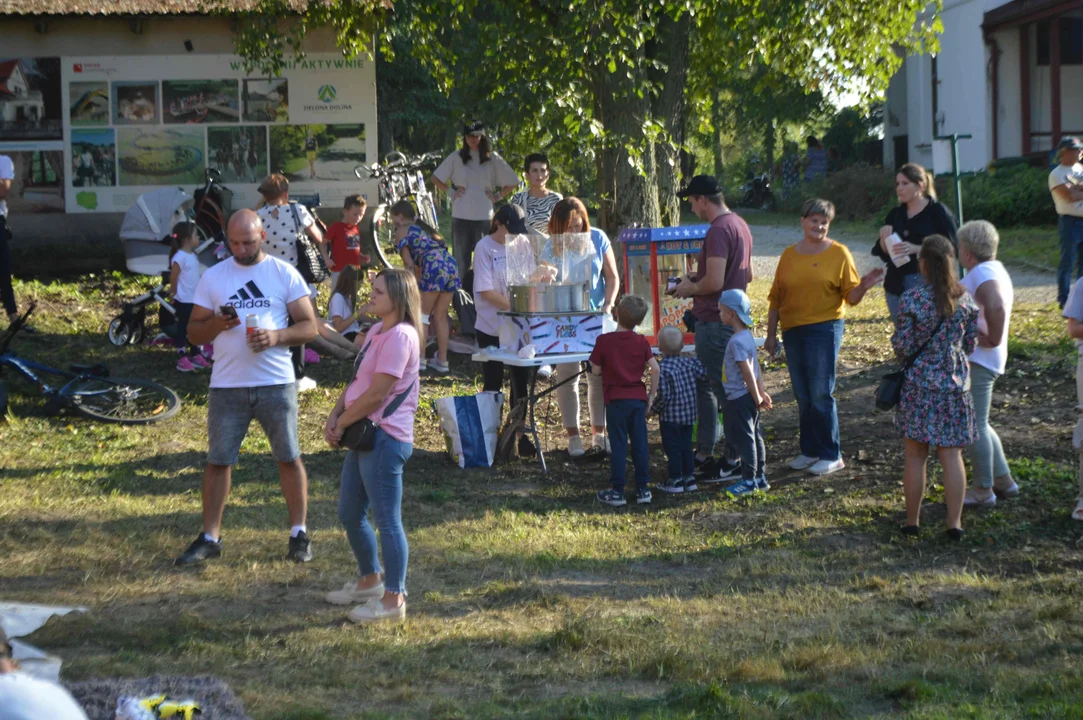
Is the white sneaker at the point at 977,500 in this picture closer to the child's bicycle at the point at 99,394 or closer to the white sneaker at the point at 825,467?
the white sneaker at the point at 825,467

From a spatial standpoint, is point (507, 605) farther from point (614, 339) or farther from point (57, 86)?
point (57, 86)

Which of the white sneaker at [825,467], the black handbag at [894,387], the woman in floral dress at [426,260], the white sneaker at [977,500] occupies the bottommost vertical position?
the white sneaker at [977,500]

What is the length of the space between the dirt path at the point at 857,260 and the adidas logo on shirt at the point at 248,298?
10100 millimetres

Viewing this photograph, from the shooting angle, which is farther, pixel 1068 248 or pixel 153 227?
pixel 153 227

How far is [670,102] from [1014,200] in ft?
33.3

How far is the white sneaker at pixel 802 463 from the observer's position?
8.95 metres

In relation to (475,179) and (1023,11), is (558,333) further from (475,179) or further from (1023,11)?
→ (1023,11)

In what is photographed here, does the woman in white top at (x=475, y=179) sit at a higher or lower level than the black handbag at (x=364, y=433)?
Answer: higher

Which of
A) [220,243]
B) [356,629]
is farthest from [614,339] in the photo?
[220,243]

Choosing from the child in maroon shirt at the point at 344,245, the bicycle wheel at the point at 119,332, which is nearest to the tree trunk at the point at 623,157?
the child in maroon shirt at the point at 344,245

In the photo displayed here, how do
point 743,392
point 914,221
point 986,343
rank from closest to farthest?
point 986,343, point 743,392, point 914,221

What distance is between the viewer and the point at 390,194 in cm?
1894

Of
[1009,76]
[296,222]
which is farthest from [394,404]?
[1009,76]

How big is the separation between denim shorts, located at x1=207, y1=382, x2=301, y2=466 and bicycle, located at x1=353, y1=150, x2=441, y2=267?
10.1 metres
